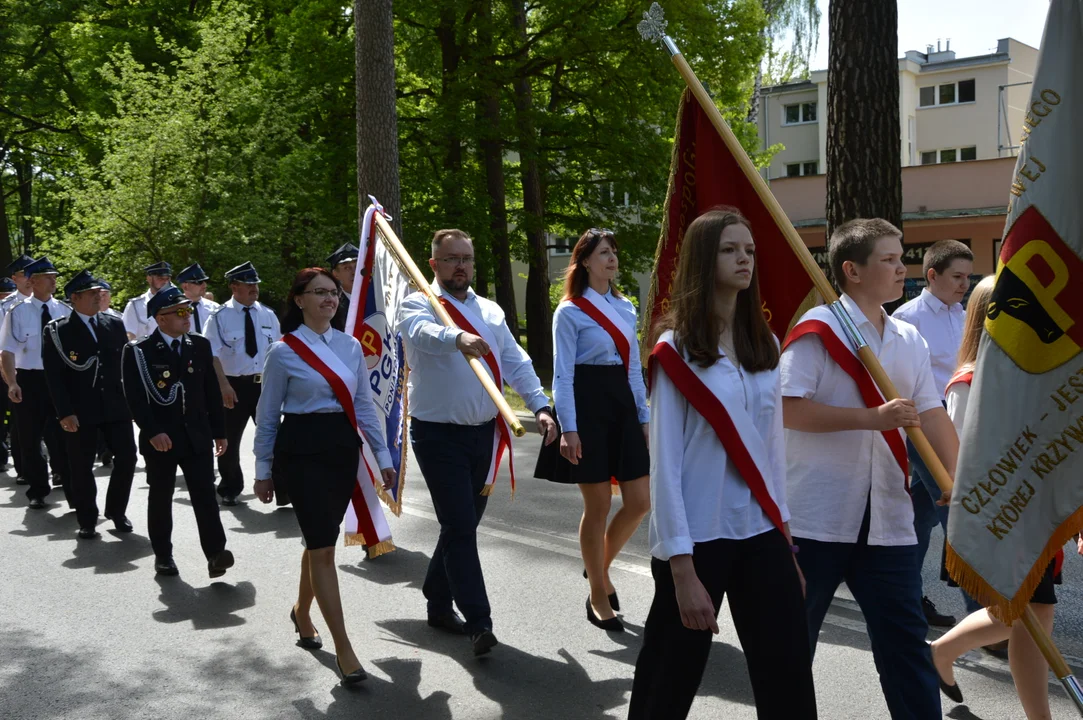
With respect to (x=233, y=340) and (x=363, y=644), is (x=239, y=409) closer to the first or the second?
(x=233, y=340)

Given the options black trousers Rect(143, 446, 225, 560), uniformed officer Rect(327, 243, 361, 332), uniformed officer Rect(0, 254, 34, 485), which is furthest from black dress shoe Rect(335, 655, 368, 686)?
uniformed officer Rect(0, 254, 34, 485)

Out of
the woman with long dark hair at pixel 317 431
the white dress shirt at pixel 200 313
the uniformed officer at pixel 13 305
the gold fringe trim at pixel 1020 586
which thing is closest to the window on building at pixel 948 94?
the uniformed officer at pixel 13 305

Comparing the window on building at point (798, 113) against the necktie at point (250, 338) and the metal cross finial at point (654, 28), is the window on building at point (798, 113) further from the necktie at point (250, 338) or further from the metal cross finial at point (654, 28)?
the metal cross finial at point (654, 28)

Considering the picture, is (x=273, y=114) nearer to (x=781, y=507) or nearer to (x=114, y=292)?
(x=114, y=292)

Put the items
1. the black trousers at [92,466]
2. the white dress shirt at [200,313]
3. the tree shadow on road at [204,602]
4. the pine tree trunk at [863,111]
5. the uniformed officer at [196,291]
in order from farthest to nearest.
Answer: the white dress shirt at [200,313], the uniformed officer at [196,291], the pine tree trunk at [863,111], the black trousers at [92,466], the tree shadow on road at [204,602]

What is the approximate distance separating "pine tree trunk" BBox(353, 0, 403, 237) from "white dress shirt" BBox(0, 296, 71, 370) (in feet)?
12.3

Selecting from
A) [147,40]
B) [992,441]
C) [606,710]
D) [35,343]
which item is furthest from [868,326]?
[147,40]

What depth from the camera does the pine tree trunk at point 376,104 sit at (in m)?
13.4

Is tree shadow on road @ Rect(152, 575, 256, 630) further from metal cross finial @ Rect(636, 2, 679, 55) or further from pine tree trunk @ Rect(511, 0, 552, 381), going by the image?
pine tree trunk @ Rect(511, 0, 552, 381)

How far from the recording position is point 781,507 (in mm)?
3607

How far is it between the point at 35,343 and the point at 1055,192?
399 inches

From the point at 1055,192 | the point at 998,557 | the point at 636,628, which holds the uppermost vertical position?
the point at 1055,192

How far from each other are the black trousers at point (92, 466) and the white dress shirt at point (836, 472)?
647 centimetres

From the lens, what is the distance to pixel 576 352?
21.0 feet
